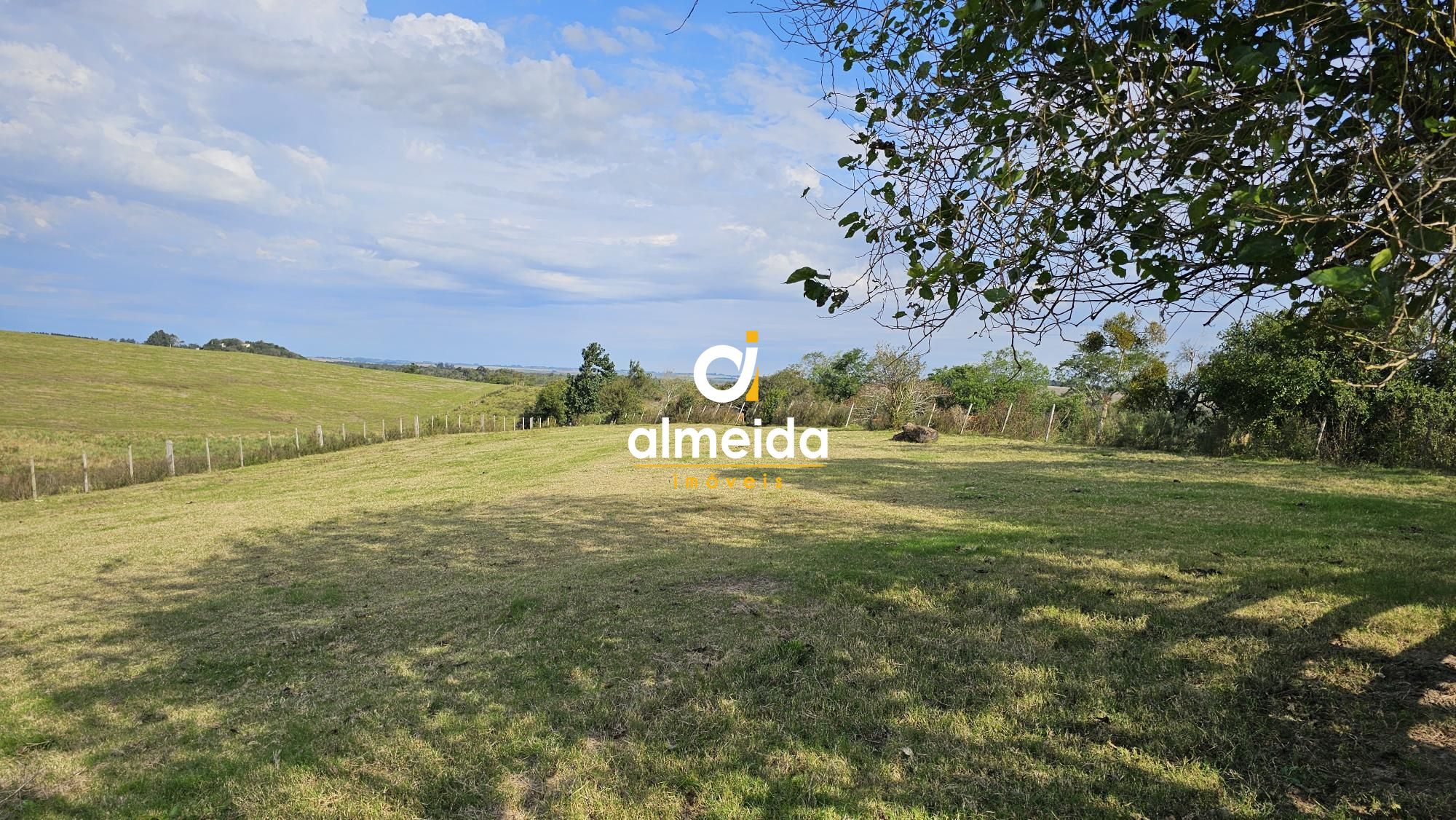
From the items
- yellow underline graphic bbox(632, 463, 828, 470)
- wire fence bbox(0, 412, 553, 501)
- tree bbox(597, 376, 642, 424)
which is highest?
tree bbox(597, 376, 642, 424)

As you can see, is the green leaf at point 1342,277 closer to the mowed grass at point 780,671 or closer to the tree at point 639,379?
the mowed grass at point 780,671

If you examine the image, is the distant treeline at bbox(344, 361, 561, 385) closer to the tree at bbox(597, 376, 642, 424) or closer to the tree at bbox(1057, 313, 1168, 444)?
the tree at bbox(597, 376, 642, 424)

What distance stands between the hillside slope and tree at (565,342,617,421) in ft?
15.9

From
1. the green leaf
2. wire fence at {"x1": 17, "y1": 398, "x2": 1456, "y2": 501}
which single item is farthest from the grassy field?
the green leaf

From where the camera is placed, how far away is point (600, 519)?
1046 cm

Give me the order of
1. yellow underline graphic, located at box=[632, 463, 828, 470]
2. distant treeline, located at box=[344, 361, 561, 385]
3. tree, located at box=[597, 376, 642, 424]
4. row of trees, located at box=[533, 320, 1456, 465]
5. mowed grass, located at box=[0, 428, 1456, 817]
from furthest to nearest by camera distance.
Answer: distant treeline, located at box=[344, 361, 561, 385], tree, located at box=[597, 376, 642, 424], yellow underline graphic, located at box=[632, 463, 828, 470], row of trees, located at box=[533, 320, 1456, 465], mowed grass, located at box=[0, 428, 1456, 817]

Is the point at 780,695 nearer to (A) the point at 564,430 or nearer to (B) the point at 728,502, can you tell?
Result: (B) the point at 728,502

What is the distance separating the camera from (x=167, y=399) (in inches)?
1565

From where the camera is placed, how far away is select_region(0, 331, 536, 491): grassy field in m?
26.9

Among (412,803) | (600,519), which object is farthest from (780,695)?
(600,519)

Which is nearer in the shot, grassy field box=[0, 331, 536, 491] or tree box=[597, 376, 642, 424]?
grassy field box=[0, 331, 536, 491]

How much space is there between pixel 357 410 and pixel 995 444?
42230mm

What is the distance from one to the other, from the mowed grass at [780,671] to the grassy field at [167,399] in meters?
19.3

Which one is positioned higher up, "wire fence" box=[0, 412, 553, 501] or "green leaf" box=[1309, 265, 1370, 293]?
"green leaf" box=[1309, 265, 1370, 293]
